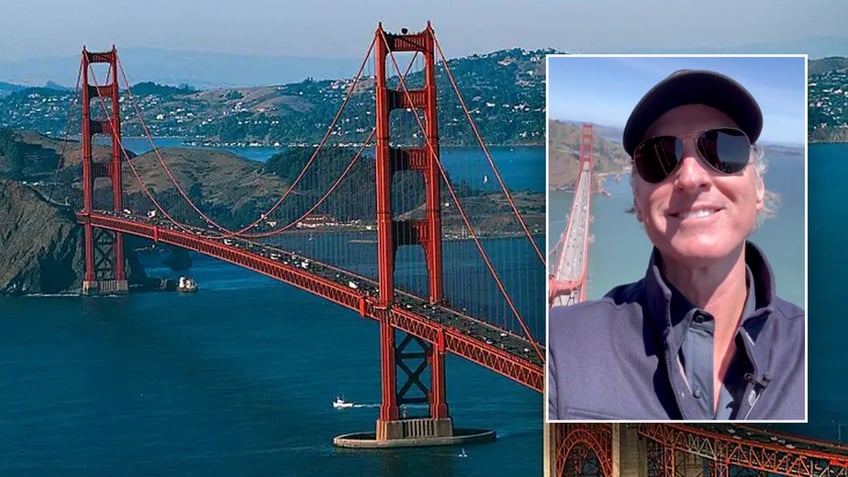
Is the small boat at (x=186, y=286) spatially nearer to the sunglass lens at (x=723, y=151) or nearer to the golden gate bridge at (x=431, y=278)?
the golden gate bridge at (x=431, y=278)

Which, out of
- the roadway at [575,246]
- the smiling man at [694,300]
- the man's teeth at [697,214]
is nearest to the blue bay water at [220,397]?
the roadway at [575,246]

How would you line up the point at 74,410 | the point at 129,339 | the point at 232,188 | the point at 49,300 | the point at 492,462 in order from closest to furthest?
the point at 492,462 → the point at 74,410 → the point at 129,339 → the point at 49,300 → the point at 232,188

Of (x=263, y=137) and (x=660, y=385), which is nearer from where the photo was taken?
(x=660, y=385)

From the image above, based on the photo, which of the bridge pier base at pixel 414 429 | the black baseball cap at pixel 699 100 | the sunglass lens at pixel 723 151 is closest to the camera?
the sunglass lens at pixel 723 151

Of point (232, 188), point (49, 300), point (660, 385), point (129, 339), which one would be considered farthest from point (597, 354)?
point (232, 188)

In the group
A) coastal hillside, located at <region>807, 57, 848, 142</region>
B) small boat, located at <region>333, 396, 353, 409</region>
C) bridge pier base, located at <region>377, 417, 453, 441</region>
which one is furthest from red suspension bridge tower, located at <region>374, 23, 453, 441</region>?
coastal hillside, located at <region>807, 57, 848, 142</region>

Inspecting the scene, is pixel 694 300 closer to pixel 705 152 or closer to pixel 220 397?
pixel 705 152

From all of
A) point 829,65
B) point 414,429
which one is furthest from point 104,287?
point 414,429

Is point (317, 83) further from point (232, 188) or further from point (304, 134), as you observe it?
point (232, 188)
